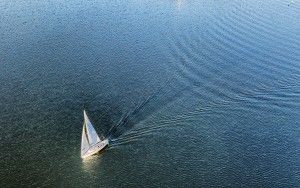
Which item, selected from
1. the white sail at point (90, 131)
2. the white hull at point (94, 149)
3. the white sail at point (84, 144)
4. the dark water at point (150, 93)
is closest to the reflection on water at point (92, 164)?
the dark water at point (150, 93)

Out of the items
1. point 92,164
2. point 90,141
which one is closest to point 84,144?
point 90,141

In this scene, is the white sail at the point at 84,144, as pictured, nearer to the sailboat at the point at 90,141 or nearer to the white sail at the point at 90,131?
the sailboat at the point at 90,141

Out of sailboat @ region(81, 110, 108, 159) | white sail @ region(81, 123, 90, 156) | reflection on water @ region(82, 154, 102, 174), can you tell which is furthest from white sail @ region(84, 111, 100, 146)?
reflection on water @ region(82, 154, 102, 174)

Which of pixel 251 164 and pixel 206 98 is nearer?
pixel 251 164

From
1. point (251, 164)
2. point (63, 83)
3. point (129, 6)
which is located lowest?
point (251, 164)

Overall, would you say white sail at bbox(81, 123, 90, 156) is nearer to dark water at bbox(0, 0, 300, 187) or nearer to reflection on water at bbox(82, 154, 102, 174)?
dark water at bbox(0, 0, 300, 187)

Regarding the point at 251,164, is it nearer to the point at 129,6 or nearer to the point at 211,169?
the point at 211,169

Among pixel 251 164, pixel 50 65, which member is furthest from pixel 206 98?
pixel 50 65
